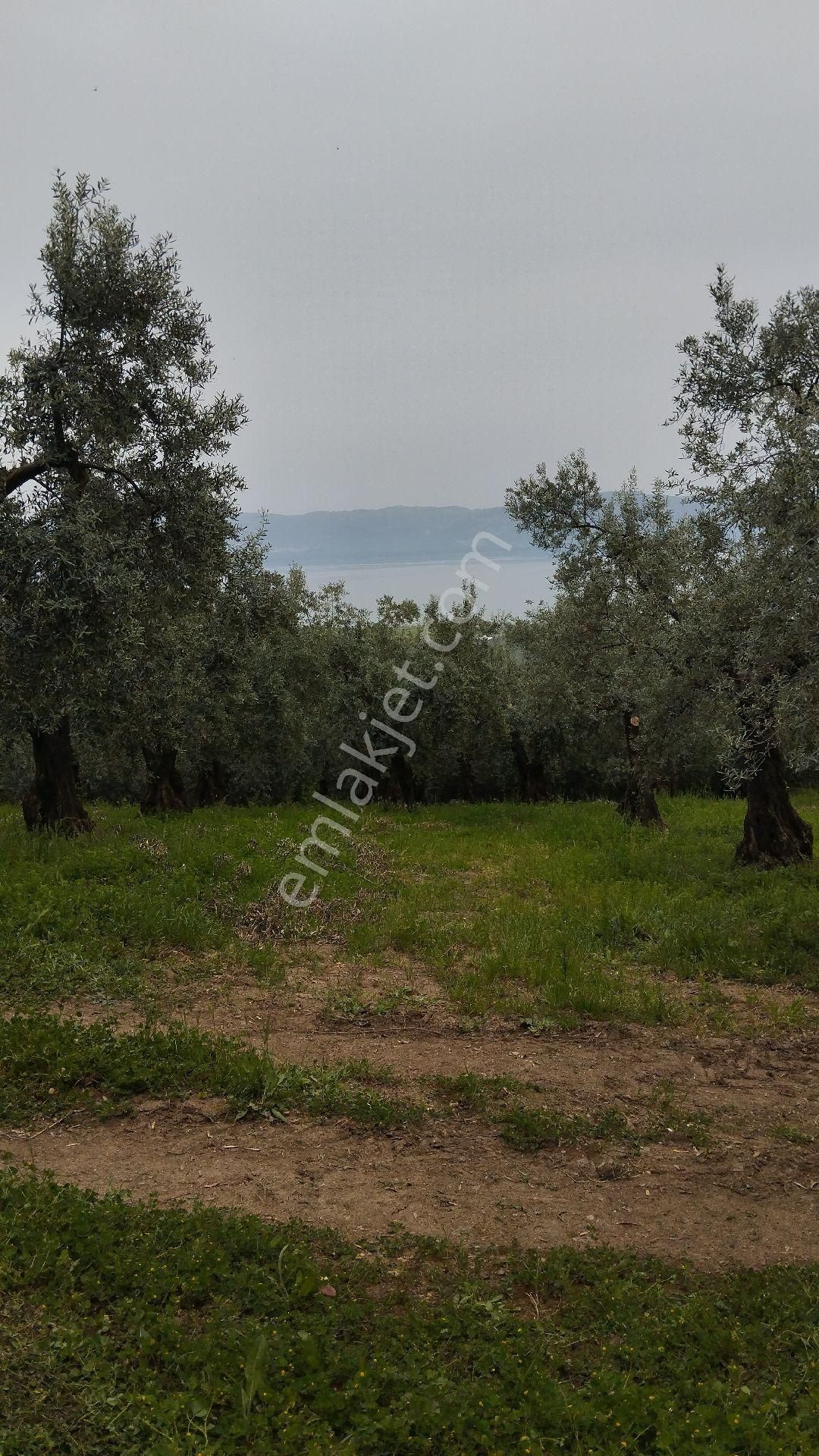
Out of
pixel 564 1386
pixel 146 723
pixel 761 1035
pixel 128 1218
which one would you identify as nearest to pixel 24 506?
pixel 146 723

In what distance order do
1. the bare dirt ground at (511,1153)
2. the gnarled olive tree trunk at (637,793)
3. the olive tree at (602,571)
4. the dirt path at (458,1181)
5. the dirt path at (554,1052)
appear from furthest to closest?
the gnarled olive tree trunk at (637,793), the olive tree at (602,571), the dirt path at (554,1052), the bare dirt ground at (511,1153), the dirt path at (458,1181)

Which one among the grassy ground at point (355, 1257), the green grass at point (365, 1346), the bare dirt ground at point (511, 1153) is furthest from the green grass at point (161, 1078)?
the green grass at point (365, 1346)

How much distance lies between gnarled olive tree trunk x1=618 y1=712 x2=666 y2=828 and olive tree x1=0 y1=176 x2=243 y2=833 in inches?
455

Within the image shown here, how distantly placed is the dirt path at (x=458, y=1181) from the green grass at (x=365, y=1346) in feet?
1.22

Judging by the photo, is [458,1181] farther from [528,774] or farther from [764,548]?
[528,774]

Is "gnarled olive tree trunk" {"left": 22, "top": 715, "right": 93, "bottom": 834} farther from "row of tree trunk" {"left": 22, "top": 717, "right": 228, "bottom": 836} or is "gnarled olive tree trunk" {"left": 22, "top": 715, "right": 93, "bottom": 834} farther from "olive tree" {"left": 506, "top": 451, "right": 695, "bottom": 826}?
"olive tree" {"left": 506, "top": 451, "right": 695, "bottom": 826}

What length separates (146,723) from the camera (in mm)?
20531

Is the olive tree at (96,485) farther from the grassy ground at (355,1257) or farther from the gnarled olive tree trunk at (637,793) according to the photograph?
the gnarled olive tree trunk at (637,793)

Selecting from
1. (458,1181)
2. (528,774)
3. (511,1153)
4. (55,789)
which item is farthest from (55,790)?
(528,774)

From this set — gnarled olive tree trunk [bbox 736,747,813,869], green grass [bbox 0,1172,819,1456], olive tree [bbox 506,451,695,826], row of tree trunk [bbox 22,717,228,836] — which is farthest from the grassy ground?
olive tree [bbox 506,451,695,826]

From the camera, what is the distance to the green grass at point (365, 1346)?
4.36 metres

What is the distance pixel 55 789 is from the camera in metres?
17.7

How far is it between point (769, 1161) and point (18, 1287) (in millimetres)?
5512

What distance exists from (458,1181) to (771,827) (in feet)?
41.3
